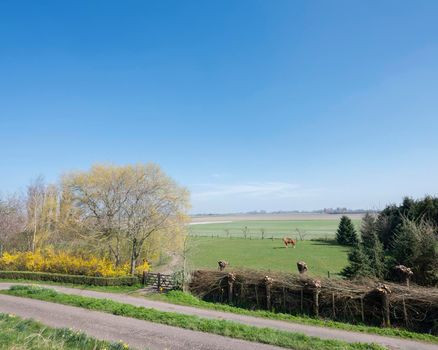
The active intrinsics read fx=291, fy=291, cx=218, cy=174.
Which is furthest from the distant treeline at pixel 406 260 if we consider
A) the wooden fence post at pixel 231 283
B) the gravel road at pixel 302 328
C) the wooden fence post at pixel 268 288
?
the wooden fence post at pixel 231 283

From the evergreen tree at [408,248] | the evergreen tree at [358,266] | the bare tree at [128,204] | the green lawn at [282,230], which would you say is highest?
the bare tree at [128,204]

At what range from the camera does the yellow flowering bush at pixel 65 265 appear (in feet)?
77.0

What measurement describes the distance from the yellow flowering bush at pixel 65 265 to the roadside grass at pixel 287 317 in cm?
617

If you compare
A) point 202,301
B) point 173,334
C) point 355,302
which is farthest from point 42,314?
point 355,302

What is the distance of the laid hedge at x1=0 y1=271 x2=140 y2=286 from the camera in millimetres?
22188

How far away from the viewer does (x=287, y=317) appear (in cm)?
1456

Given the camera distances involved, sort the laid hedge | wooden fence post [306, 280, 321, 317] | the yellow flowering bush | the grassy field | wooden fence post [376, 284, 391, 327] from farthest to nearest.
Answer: the grassy field < the yellow flowering bush < the laid hedge < wooden fence post [306, 280, 321, 317] < wooden fence post [376, 284, 391, 327]

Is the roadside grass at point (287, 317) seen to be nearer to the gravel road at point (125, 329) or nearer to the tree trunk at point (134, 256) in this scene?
the gravel road at point (125, 329)

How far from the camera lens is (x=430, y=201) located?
3562cm

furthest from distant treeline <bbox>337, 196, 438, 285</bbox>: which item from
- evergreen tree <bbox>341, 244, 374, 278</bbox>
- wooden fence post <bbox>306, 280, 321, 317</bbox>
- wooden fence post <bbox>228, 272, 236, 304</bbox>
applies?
wooden fence post <bbox>228, 272, 236, 304</bbox>

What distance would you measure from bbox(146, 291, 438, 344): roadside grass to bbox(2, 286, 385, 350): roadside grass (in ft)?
8.70

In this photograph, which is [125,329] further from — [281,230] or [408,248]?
[281,230]

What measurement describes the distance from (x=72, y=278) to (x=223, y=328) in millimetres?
16568

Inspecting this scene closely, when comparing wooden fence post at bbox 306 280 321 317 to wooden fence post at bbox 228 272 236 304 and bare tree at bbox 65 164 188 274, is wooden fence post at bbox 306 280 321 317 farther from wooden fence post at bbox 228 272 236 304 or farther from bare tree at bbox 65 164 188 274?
bare tree at bbox 65 164 188 274
